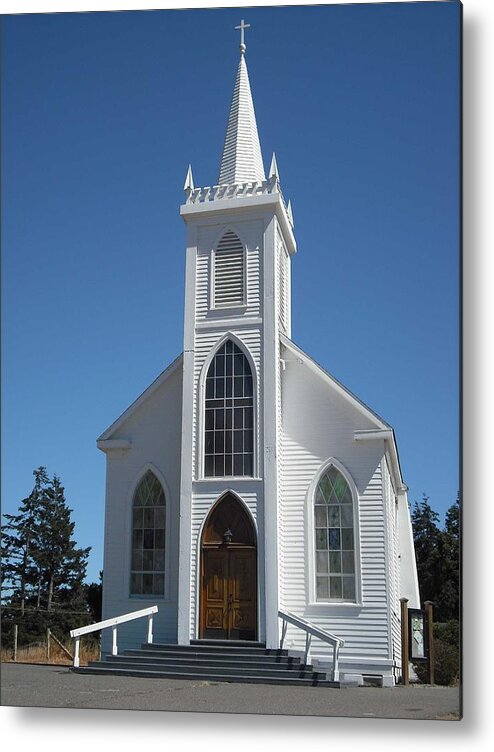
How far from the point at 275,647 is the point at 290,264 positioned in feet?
19.3

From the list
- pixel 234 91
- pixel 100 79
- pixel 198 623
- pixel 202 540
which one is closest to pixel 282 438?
pixel 202 540

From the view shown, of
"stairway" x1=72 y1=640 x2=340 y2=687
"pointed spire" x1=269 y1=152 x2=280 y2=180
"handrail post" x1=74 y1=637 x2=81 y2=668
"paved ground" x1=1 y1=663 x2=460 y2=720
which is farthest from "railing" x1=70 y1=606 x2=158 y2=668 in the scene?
"pointed spire" x1=269 y1=152 x2=280 y2=180

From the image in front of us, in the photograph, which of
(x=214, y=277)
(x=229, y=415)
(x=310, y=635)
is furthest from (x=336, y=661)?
(x=214, y=277)

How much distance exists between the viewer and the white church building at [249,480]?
11945 millimetres

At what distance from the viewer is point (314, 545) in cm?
1239

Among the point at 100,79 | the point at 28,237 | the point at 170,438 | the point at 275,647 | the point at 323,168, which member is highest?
the point at 100,79

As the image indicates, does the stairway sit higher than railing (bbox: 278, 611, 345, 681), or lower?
lower

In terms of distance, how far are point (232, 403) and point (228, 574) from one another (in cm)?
224

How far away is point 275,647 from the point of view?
1133 centimetres

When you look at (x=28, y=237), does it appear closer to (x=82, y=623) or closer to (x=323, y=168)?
(x=323, y=168)

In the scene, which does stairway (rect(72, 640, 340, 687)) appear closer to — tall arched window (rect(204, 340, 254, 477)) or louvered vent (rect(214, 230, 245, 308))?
tall arched window (rect(204, 340, 254, 477))

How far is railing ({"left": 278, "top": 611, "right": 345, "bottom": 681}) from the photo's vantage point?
10797 mm

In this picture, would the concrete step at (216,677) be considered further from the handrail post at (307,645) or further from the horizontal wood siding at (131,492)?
the horizontal wood siding at (131,492)

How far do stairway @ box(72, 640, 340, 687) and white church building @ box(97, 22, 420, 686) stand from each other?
384mm
